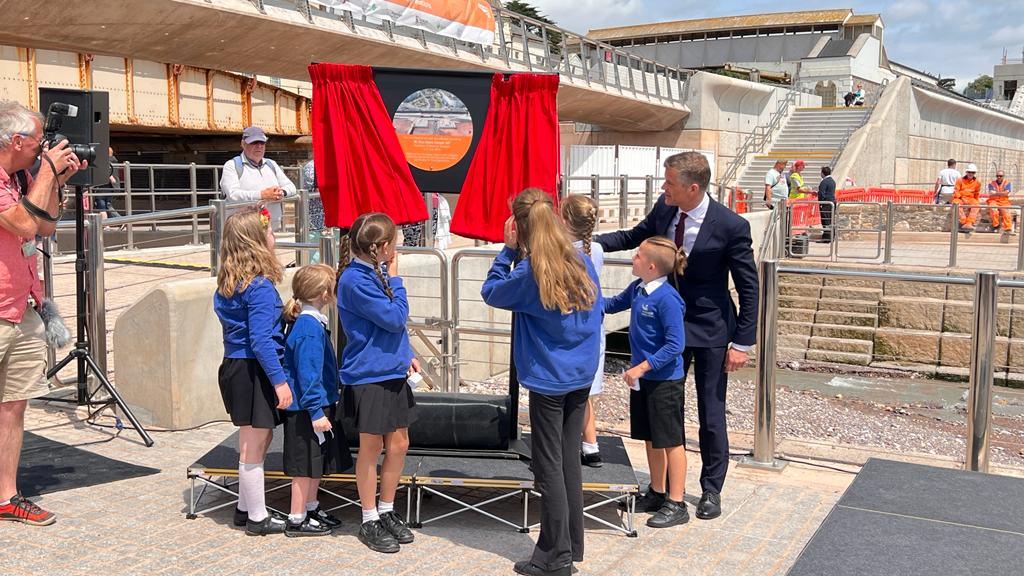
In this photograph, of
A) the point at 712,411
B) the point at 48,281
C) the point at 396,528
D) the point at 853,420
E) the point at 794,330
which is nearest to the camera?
the point at 396,528

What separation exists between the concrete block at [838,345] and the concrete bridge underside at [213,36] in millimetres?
8540

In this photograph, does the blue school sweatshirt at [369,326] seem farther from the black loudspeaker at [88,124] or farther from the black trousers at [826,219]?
the black trousers at [826,219]

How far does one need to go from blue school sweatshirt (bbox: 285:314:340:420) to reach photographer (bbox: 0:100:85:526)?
1.36 metres

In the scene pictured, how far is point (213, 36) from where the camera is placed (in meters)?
19.9

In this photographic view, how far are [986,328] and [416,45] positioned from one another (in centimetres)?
2004

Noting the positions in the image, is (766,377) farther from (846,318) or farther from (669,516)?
(846,318)

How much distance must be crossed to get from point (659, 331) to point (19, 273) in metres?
3.27

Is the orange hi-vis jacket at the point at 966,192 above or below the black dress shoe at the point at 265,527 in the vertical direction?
above

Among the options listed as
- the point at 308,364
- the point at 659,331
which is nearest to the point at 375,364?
the point at 308,364

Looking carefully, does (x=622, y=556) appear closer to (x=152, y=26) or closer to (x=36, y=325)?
(x=36, y=325)

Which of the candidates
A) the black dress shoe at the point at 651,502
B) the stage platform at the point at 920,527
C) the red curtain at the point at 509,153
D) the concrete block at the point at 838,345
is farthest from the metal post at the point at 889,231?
the stage platform at the point at 920,527

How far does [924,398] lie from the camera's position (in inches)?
552

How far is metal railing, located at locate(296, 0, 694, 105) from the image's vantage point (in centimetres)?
2308

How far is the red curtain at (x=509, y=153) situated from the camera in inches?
237
